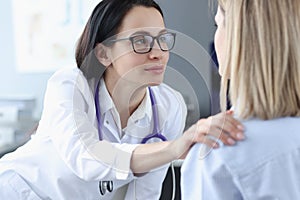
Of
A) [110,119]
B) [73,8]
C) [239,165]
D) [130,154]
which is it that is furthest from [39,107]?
[239,165]

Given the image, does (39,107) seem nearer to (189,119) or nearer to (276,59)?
(189,119)

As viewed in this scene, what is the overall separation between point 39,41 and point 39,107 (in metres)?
0.38

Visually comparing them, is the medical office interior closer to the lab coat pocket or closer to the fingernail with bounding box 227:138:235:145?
the lab coat pocket

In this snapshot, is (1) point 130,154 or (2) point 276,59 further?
(1) point 130,154

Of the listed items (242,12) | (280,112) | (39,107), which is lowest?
(39,107)

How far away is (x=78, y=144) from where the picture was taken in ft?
2.83

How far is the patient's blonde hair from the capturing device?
59 cm

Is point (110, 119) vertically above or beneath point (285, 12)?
→ beneath

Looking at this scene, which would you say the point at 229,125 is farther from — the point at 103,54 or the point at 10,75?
the point at 10,75

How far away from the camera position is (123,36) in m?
0.91

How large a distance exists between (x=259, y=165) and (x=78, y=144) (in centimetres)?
40

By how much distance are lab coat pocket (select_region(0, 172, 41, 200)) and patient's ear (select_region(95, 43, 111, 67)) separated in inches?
13.2

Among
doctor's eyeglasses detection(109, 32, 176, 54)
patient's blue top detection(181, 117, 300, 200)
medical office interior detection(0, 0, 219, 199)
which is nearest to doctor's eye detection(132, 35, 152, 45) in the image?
doctor's eyeglasses detection(109, 32, 176, 54)

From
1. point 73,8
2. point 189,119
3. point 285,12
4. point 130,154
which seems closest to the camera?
point 285,12
